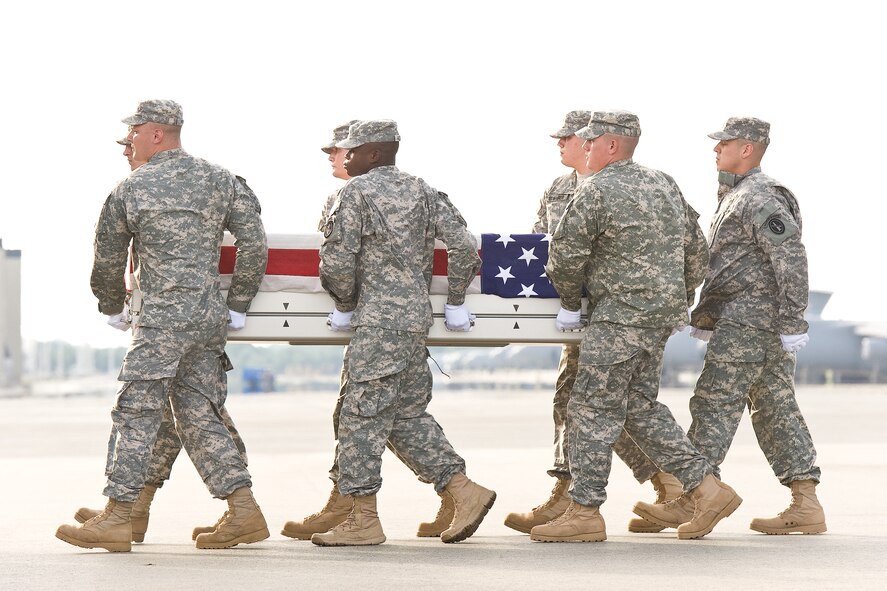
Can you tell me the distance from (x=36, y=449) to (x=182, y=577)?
11.9 m

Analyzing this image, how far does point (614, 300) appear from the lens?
7.14 meters

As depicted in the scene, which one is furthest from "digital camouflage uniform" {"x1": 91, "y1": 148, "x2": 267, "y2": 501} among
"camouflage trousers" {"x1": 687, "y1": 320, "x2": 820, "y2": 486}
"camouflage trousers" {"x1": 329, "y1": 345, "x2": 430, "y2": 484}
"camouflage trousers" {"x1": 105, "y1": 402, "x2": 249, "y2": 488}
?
"camouflage trousers" {"x1": 687, "y1": 320, "x2": 820, "y2": 486}

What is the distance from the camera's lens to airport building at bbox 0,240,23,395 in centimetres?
5453

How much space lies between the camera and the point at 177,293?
22.6 feet

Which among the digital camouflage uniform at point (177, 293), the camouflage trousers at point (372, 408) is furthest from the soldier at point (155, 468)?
the camouflage trousers at point (372, 408)

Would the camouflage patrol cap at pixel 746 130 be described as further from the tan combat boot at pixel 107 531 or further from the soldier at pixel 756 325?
the tan combat boot at pixel 107 531

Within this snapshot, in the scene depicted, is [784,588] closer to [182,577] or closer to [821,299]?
[182,577]

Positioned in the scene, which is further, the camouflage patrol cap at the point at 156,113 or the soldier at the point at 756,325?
the soldier at the point at 756,325

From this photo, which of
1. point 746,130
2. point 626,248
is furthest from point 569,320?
point 746,130

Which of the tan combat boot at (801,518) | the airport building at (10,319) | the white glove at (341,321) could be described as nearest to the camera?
the white glove at (341,321)

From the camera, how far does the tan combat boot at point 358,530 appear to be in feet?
23.1

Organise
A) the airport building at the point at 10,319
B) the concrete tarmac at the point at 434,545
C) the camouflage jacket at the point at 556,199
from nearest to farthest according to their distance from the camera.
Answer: the concrete tarmac at the point at 434,545 < the camouflage jacket at the point at 556,199 < the airport building at the point at 10,319

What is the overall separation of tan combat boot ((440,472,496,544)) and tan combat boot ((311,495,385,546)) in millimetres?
347

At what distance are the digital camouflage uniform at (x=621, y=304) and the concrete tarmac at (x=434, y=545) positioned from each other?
456mm
